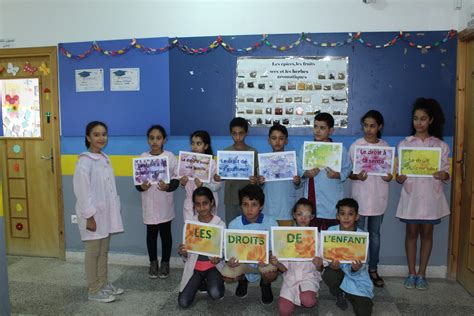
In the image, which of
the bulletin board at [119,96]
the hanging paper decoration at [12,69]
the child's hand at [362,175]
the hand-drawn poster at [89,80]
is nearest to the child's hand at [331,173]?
the child's hand at [362,175]

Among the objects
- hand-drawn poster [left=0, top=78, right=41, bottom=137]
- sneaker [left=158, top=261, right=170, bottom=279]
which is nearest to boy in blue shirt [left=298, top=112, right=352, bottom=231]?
sneaker [left=158, top=261, right=170, bottom=279]

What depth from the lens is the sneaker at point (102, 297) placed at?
3.30m

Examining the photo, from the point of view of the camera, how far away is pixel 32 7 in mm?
4266

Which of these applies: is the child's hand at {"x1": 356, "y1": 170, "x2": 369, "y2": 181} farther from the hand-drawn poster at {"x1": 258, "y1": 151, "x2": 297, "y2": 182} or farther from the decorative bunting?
the decorative bunting

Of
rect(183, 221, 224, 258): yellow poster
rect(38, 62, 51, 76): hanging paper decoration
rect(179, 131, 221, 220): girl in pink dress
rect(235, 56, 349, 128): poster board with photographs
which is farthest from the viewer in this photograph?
rect(38, 62, 51, 76): hanging paper decoration

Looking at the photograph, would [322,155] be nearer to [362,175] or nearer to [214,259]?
[362,175]

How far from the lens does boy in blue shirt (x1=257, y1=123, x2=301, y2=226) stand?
11.3 ft

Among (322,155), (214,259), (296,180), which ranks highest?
(322,155)

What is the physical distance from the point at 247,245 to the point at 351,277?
83 cm

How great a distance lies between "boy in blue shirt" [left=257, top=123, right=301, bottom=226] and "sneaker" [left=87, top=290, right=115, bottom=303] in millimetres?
1510

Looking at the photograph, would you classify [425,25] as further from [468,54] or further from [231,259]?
[231,259]

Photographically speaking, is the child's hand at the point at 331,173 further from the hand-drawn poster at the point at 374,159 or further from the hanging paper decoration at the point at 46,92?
the hanging paper decoration at the point at 46,92

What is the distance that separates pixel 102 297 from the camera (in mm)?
3314

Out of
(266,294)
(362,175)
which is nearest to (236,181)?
(266,294)
